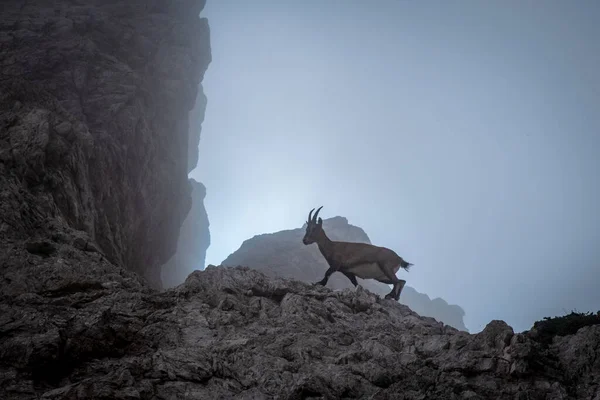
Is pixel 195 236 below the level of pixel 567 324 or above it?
above

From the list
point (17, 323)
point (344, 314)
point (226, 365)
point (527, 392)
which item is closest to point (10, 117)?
point (17, 323)

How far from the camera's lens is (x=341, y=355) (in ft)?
22.1

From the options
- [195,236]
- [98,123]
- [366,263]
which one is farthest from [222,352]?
[195,236]

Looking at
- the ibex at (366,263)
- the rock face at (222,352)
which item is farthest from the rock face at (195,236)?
the rock face at (222,352)

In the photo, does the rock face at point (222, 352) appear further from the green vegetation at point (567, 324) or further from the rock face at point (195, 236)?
the rock face at point (195, 236)

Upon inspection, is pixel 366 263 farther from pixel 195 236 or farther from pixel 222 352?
pixel 195 236

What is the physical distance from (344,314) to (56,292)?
6268 mm

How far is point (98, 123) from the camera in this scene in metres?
21.0

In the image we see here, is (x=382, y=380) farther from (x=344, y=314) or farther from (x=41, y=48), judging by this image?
(x=41, y=48)

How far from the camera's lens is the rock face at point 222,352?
17.5 feet

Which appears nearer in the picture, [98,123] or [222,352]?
[222,352]

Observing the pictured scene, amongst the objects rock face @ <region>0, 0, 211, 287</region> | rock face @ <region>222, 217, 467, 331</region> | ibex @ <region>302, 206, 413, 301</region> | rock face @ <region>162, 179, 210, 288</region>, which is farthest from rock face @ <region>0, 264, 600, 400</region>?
rock face @ <region>162, 179, 210, 288</region>

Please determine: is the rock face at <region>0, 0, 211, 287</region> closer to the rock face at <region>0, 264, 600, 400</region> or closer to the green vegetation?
the rock face at <region>0, 264, 600, 400</region>

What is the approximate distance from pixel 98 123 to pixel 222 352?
18803 millimetres
